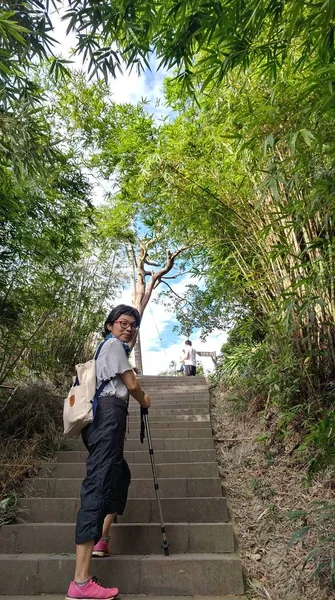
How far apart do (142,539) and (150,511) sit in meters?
0.34

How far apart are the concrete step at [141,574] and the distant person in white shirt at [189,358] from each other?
23.6 feet

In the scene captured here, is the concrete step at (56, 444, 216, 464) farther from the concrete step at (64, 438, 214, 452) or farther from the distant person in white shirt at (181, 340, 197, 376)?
the distant person in white shirt at (181, 340, 197, 376)

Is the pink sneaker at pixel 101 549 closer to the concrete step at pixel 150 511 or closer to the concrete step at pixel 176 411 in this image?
the concrete step at pixel 150 511

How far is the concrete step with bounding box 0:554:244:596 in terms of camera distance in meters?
2.37

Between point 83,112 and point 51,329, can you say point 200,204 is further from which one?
point 83,112

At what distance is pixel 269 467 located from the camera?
353 cm

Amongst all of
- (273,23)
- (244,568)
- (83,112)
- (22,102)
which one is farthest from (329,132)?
(83,112)

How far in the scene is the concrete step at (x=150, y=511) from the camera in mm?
3012

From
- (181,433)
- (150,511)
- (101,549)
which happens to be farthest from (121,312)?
(181,433)

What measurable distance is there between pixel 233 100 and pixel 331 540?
9.33 ft

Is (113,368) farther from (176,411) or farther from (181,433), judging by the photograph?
(176,411)

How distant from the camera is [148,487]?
3.39 metres

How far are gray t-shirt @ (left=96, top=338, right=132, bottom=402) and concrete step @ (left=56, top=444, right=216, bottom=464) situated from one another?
70.1 inches

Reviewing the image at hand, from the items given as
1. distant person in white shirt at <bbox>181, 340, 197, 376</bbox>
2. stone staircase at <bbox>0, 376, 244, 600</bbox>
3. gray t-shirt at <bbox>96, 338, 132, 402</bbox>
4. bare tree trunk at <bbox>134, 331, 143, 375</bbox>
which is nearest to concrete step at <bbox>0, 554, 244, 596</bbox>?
stone staircase at <bbox>0, 376, 244, 600</bbox>
